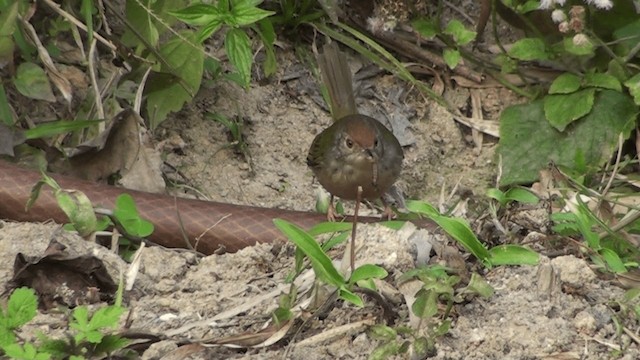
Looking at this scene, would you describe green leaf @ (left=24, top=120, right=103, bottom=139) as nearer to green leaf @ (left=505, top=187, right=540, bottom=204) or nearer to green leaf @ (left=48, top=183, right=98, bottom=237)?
green leaf @ (left=48, top=183, right=98, bottom=237)

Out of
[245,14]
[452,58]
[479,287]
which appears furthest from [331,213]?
[479,287]

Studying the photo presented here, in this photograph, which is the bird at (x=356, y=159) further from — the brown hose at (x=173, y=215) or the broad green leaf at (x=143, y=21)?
the broad green leaf at (x=143, y=21)

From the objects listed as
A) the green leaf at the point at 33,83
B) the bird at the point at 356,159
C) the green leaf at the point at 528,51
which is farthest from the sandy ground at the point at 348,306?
the green leaf at the point at 528,51

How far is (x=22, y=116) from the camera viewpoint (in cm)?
495

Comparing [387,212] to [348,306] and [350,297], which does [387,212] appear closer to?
[348,306]

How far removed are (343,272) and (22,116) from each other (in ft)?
7.90

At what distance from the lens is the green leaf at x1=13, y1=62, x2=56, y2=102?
4.82m

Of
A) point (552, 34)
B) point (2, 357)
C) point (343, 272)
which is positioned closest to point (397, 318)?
point (343, 272)

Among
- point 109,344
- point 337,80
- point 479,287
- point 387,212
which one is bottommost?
point 387,212

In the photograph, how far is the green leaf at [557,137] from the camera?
5465 millimetres

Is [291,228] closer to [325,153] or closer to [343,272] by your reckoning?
[343,272]

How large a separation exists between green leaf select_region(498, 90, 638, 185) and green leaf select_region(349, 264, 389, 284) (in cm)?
261

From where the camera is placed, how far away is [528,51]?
18.1 ft

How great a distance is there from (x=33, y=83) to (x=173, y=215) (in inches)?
40.2
